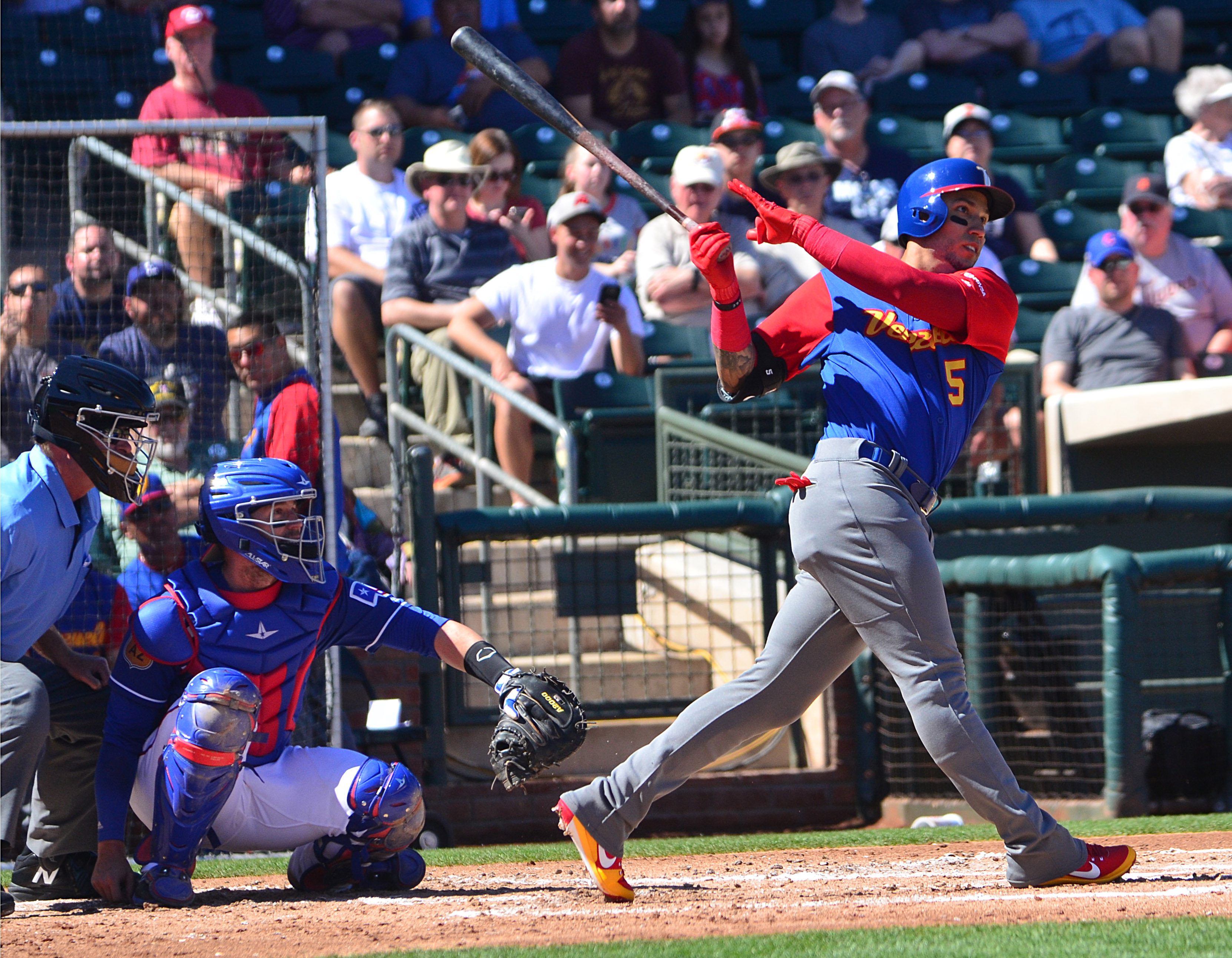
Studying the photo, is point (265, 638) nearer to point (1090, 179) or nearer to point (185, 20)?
point (185, 20)

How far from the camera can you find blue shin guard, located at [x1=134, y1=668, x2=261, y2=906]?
3.55m

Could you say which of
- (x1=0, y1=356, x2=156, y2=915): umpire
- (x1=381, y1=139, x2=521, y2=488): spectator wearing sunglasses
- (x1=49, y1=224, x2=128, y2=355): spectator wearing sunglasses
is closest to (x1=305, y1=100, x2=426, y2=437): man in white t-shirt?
(x1=381, y1=139, x2=521, y2=488): spectator wearing sunglasses

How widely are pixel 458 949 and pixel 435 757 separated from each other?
292 cm

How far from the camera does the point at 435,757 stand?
5887 mm

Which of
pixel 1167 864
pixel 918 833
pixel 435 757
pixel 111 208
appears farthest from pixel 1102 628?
pixel 111 208

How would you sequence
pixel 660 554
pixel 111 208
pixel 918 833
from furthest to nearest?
pixel 111 208
pixel 660 554
pixel 918 833

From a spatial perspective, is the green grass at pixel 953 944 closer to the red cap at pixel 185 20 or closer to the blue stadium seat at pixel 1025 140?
the red cap at pixel 185 20

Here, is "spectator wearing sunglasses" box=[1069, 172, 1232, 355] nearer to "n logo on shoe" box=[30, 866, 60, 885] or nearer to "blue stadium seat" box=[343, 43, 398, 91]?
"blue stadium seat" box=[343, 43, 398, 91]

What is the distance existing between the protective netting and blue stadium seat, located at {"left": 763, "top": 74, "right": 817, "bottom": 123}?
5504 millimetres

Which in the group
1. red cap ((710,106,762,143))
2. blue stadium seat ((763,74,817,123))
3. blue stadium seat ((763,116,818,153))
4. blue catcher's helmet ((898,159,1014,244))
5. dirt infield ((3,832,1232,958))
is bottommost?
dirt infield ((3,832,1232,958))

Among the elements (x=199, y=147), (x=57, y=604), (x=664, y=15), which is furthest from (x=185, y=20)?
(x=57, y=604)

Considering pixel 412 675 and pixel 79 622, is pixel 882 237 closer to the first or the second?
pixel 412 675

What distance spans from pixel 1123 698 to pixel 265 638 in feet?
10.3

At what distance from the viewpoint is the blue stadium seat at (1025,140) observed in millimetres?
10555
